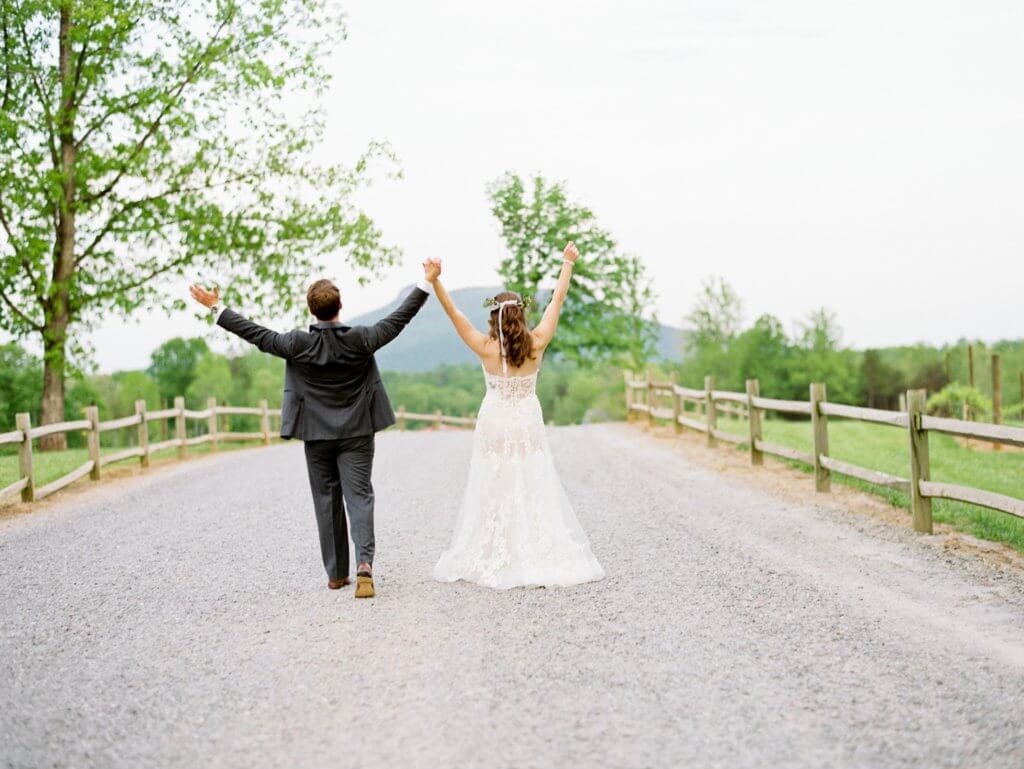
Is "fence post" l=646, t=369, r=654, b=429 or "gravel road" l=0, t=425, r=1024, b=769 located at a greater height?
"fence post" l=646, t=369, r=654, b=429

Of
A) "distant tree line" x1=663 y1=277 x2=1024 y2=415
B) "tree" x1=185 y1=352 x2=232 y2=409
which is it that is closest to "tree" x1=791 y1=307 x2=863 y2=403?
"distant tree line" x1=663 y1=277 x2=1024 y2=415

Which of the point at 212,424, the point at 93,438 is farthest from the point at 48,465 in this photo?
the point at 212,424

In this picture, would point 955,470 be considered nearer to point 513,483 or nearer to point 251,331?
point 513,483

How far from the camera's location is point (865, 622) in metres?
5.45

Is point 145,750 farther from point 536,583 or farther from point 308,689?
point 536,583

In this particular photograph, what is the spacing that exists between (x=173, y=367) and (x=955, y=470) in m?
62.9

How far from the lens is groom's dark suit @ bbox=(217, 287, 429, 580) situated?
6195mm

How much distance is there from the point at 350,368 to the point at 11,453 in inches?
331

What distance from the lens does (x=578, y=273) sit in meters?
29.4

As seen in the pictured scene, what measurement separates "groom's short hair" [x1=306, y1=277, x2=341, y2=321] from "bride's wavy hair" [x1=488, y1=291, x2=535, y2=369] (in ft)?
3.56

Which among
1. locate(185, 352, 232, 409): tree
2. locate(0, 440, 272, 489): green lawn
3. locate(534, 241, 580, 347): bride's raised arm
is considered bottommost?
locate(0, 440, 272, 489): green lawn

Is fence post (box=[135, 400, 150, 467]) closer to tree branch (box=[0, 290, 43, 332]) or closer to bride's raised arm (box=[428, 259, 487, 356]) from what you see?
tree branch (box=[0, 290, 43, 332])

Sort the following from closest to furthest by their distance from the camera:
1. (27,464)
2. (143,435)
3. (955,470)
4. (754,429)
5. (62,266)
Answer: (27,464) < (754,429) < (955,470) < (143,435) < (62,266)

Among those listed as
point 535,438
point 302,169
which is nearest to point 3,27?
point 302,169
